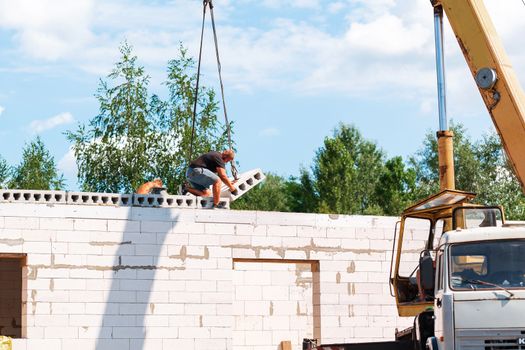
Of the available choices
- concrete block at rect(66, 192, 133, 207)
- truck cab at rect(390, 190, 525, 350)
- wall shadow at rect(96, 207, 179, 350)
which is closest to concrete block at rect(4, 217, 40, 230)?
concrete block at rect(66, 192, 133, 207)

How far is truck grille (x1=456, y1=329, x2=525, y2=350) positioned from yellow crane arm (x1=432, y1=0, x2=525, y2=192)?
3.57m

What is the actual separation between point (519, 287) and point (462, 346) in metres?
0.84

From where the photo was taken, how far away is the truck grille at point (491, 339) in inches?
405

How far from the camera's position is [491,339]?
408 inches

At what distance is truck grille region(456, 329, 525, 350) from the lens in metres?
10.3

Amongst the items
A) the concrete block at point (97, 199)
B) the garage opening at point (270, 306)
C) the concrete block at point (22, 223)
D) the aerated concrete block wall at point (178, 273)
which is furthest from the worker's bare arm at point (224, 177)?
the concrete block at point (22, 223)

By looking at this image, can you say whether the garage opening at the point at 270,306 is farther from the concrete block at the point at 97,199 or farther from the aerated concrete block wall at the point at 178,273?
the concrete block at the point at 97,199

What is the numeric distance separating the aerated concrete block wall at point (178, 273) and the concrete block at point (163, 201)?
7.2 inches

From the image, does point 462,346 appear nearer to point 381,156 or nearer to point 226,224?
point 226,224

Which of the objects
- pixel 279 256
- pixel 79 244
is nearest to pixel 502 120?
pixel 279 256

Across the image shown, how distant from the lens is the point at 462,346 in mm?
10430

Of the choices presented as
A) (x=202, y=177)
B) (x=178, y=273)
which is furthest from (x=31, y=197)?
(x=202, y=177)

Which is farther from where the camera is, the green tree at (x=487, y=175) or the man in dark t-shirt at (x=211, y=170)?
the green tree at (x=487, y=175)

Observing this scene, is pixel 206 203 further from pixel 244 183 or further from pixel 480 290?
pixel 480 290
